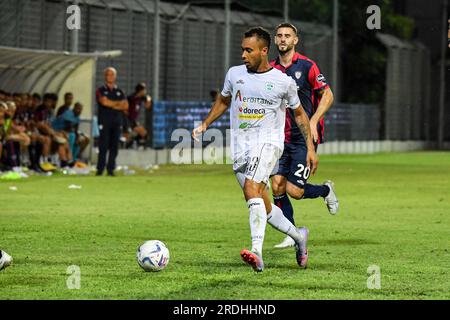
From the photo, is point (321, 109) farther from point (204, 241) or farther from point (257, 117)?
point (204, 241)

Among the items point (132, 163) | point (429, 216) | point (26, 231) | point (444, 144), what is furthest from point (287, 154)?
point (444, 144)

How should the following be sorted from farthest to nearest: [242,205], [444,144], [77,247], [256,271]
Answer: [444,144] < [242,205] < [77,247] < [256,271]

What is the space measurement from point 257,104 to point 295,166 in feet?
7.19

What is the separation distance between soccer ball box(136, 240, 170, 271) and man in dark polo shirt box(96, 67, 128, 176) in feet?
52.5

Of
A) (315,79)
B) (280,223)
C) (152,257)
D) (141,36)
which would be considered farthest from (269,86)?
(141,36)

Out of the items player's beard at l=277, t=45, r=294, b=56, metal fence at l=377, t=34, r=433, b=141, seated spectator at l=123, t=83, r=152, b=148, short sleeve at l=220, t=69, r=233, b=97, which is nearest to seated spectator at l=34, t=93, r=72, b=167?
seated spectator at l=123, t=83, r=152, b=148

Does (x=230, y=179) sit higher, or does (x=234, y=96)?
(x=234, y=96)

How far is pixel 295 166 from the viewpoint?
1372 cm

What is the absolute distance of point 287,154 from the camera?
1379cm

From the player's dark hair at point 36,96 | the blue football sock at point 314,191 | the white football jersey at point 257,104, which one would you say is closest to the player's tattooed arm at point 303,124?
the white football jersey at point 257,104

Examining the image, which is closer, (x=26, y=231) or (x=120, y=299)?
(x=120, y=299)

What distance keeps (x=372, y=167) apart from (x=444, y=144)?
24.2m

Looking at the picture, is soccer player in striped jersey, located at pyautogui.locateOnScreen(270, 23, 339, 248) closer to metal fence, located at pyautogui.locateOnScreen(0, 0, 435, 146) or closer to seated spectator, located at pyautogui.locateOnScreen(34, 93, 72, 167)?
seated spectator, located at pyautogui.locateOnScreen(34, 93, 72, 167)
